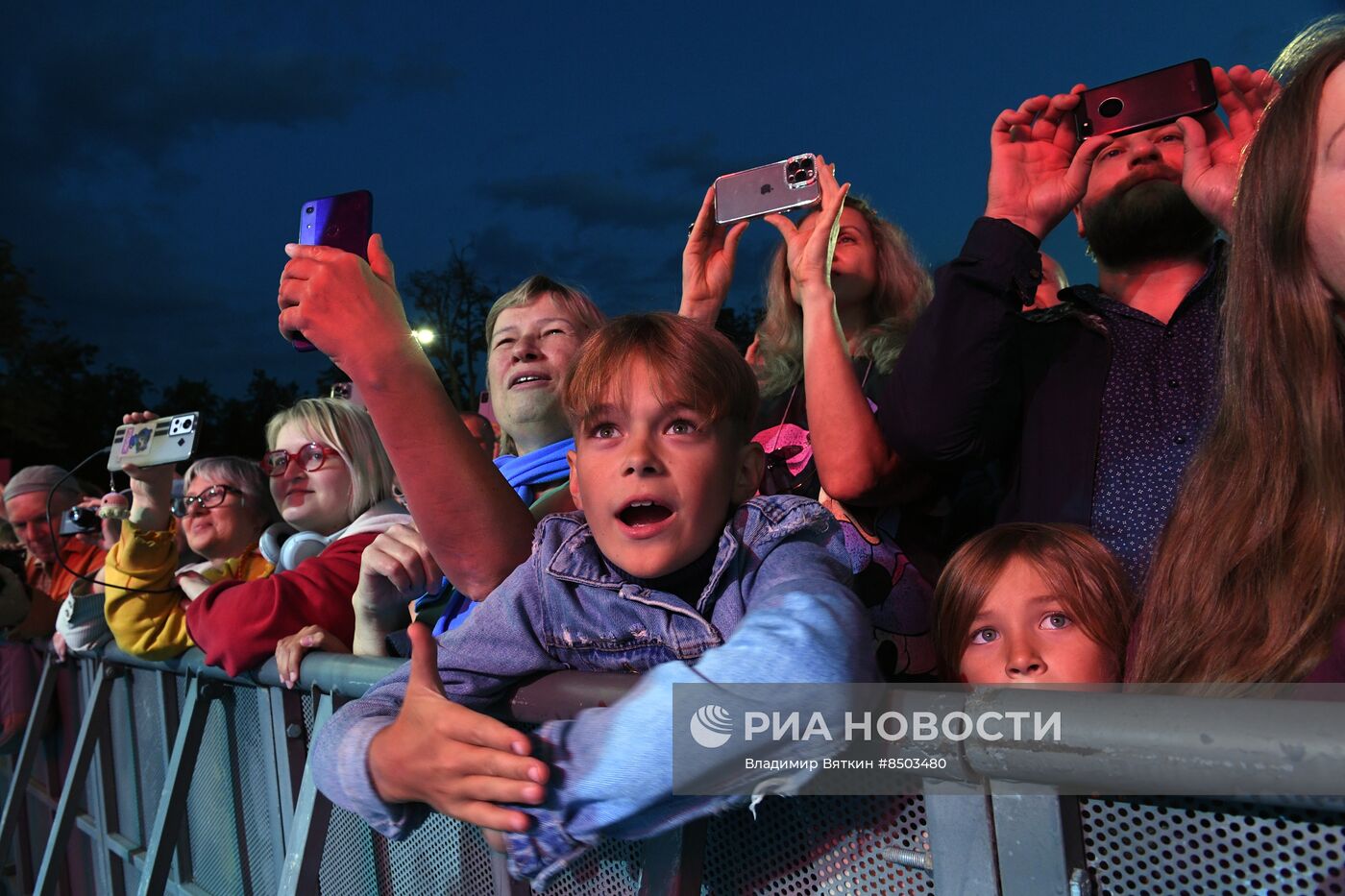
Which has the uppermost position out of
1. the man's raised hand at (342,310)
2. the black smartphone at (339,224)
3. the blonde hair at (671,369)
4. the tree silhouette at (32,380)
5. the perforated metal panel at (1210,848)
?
the tree silhouette at (32,380)

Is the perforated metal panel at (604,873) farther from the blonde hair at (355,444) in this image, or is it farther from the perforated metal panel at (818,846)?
the blonde hair at (355,444)

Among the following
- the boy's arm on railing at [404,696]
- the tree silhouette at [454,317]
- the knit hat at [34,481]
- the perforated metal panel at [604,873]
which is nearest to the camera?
the perforated metal panel at [604,873]

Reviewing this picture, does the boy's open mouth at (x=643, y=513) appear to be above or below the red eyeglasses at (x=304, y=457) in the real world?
below

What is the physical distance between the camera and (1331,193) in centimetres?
126

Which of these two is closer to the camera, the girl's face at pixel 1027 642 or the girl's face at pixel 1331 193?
the girl's face at pixel 1331 193

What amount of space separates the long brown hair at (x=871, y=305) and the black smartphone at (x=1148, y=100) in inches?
32.5

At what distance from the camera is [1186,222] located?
221 centimetres

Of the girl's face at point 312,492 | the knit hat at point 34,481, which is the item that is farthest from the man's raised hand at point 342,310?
the knit hat at point 34,481

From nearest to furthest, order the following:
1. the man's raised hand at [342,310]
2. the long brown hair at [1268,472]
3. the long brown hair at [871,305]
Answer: the long brown hair at [1268,472], the man's raised hand at [342,310], the long brown hair at [871,305]

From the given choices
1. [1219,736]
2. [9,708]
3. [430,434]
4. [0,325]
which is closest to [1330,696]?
[1219,736]

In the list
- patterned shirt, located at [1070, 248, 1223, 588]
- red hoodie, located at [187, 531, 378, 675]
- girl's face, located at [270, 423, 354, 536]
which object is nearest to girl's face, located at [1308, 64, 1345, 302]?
patterned shirt, located at [1070, 248, 1223, 588]

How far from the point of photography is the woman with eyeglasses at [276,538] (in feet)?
8.97

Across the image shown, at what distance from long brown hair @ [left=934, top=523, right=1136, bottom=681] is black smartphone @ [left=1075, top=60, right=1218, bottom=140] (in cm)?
86

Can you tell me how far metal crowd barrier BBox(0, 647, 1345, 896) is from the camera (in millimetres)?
851
